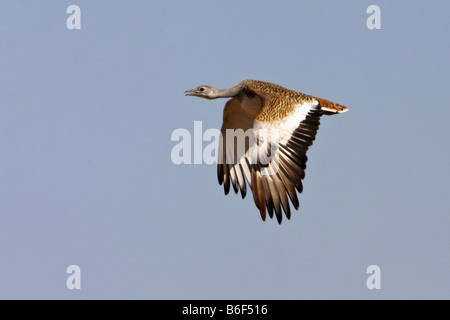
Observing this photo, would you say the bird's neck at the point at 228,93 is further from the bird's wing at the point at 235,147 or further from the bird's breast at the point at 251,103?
the bird's breast at the point at 251,103

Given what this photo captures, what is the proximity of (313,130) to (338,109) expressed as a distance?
3.14 meters

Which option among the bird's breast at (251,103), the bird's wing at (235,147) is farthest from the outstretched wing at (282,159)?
the bird's breast at (251,103)

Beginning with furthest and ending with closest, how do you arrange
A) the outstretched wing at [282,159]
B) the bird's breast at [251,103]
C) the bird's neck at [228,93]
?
the bird's neck at [228,93] → the bird's breast at [251,103] → the outstretched wing at [282,159]

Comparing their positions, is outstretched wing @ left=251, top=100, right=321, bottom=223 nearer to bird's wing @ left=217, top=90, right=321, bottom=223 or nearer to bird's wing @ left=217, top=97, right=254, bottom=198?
bird's wing @ left=217, top=90, right=321, bottom=223

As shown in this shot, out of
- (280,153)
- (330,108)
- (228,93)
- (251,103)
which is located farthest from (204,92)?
(280,153)

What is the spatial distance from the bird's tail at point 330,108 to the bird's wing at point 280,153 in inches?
72.2

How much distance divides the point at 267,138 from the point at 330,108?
3588 mm

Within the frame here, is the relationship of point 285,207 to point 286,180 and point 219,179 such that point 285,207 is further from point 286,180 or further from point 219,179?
point 219,179

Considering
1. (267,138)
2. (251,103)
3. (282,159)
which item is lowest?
(282,159)

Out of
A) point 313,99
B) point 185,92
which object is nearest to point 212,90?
point 185,92

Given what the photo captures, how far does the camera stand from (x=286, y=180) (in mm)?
31203

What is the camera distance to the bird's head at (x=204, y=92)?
35219 millimetres

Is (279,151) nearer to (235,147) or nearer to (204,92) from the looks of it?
(235,147)

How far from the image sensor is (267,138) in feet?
103
